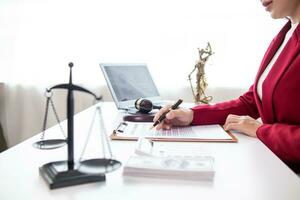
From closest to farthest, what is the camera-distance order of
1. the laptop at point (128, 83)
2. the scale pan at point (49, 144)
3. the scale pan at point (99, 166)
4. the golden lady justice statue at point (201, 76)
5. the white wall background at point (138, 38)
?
the scale pan at point (99, 166) < the scale pan at point (49, 144) < the laptop at point (128, 83) < the golden lady justice statue at point (201, 76) < the white wall background at point (138, 38)

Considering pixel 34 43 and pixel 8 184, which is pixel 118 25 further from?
pixel 8 184

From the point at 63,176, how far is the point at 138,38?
5.27 ft

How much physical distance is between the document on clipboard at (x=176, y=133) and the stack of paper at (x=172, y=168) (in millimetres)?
245

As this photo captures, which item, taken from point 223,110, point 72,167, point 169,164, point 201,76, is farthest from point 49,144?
point 201,76

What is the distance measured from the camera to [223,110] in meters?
1.30

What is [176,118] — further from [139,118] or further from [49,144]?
[49,144]

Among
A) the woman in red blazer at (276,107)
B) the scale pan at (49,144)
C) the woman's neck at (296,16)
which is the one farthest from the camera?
the woman's neck at (296,16)

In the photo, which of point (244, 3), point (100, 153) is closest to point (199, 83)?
point (244, 3)

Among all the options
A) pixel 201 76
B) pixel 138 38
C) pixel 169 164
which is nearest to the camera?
pixel 169 164

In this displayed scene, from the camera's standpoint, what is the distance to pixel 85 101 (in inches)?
86.7

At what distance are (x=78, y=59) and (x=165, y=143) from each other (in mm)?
1393

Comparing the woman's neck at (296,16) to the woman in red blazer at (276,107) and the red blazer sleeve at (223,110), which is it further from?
the red blazer sleeve at (223,110)

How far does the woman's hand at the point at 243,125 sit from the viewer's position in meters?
1.07

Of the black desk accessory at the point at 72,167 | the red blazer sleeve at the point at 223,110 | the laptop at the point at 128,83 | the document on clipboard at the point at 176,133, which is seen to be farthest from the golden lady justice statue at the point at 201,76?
the black desk accessory at the point at 72,167
